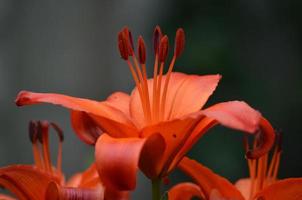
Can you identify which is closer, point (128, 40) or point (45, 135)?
point (128, 40)

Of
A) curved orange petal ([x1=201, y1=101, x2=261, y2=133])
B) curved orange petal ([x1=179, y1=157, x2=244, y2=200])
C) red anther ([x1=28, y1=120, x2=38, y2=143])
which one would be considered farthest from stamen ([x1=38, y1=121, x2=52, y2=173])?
curved orange petal ([x1=201, y1=101, x2=261, y2=133])

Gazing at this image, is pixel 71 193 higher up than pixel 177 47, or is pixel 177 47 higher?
pixel 177 47

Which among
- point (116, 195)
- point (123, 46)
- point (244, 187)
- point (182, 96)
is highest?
point (123, 46)

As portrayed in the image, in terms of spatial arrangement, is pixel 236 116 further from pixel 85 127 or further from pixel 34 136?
pixel 34 136

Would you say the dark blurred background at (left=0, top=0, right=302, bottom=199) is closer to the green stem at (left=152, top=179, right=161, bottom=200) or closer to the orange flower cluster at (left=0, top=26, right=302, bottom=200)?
the orange flower cluster at (left=0, top=26, right=302, bottom=200)

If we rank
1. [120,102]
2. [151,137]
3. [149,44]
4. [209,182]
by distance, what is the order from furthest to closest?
[149,44]
[120,102]
[209,182]
[151,137]

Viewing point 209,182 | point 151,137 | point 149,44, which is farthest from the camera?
point 149,44

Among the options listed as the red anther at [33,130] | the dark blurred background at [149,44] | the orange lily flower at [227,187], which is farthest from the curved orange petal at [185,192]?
the dark blurred background at [149,44]

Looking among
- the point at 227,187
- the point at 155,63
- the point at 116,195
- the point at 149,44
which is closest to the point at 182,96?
the point at 155,63
